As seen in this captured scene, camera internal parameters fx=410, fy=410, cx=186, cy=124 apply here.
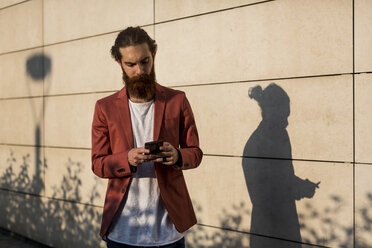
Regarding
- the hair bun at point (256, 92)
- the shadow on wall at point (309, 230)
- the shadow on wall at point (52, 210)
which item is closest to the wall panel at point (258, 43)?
the hair bun at point (256, 92)

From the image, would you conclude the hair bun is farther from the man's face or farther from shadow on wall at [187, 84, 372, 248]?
the man's face

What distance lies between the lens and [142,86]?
9.53 ft

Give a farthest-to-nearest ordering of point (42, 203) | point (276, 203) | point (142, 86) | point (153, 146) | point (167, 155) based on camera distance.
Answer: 1. point (42, 203)
2. point (276, 203)
3. point (142, 86)
4. point (167, 155)
5. point (153, 146)

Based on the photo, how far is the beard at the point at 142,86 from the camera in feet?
9.45

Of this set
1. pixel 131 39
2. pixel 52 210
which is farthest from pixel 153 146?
pixel 52 210

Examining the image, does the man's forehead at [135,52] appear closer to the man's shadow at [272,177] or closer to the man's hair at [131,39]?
the man's hair at [131,39]

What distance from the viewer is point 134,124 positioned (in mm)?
2973

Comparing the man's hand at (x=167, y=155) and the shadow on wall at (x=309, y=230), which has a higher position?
the man's hand at (x=167, y=155)

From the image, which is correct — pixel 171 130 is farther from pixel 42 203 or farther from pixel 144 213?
pixel 42 203

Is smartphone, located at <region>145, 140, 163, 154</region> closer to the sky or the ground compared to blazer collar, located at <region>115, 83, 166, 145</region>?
closer to the ground

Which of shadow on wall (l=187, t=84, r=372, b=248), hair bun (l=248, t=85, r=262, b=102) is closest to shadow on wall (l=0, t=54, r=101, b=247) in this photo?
shadow on wall (l=187, t=84, r=372, b=248)

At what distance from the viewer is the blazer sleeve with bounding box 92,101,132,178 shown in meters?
2.76

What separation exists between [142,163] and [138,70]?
2.14ft

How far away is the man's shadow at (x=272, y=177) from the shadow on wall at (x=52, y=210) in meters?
2.73
